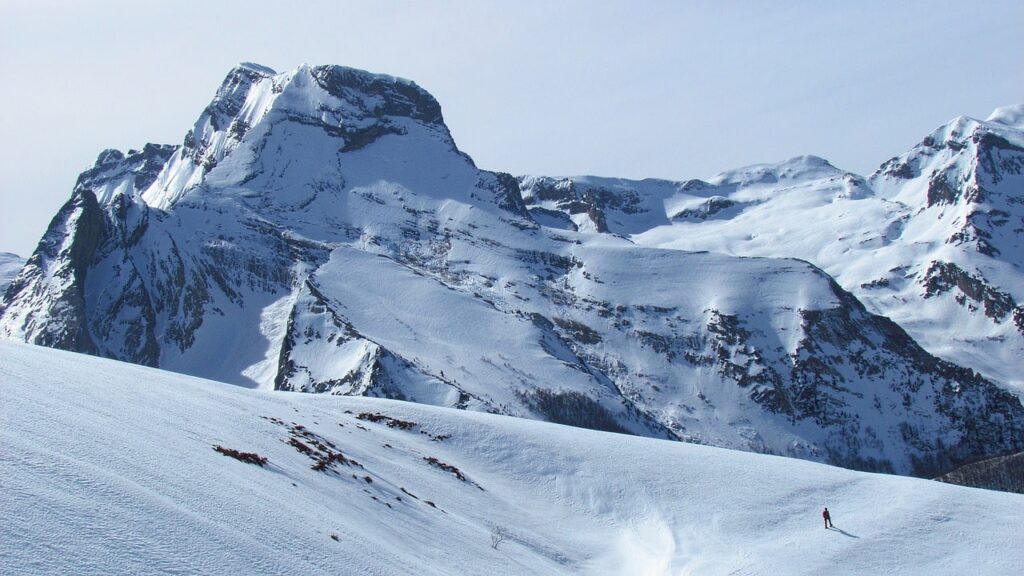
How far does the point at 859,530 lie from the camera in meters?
50.8

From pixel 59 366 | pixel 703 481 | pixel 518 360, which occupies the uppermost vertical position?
pixel 518 360

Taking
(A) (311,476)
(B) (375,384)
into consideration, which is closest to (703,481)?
(A) (311,476)

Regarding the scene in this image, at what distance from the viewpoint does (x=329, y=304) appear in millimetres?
199000

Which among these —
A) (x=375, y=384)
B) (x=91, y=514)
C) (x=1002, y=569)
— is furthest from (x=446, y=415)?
(x=375, y=384)

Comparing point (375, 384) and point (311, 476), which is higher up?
point (375, 384)

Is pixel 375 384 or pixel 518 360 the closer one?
pixel 375 384

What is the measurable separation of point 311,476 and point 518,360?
159 m

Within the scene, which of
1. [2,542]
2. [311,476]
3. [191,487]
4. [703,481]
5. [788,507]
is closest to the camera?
[2,542]

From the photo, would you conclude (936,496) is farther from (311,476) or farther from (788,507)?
(311,476)

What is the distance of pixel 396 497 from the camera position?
145 ft

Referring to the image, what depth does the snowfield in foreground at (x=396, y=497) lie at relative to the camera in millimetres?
25438

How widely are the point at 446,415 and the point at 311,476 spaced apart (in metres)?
26.5

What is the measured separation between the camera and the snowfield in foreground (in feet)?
83.5

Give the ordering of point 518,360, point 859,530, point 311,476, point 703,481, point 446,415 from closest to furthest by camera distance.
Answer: point 311,476 → point 859,530 → point 703,481 → point 446,415 → point 518,360
